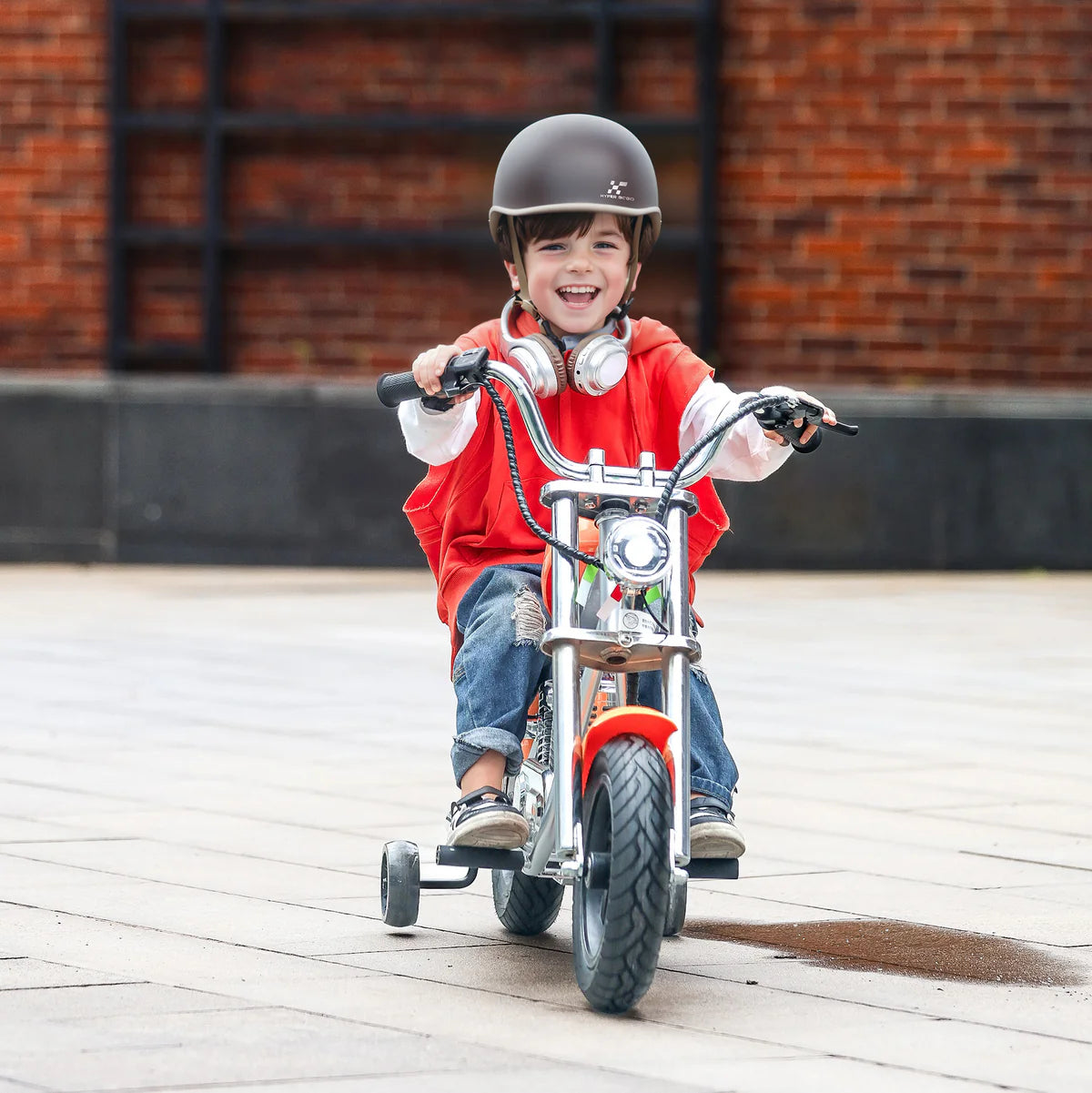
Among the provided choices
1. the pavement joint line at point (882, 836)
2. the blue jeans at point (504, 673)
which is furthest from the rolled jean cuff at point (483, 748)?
the pavement joint line at point (882, 836)

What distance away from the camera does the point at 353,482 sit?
12164 mm

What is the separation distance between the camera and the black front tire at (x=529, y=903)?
401 centimetres

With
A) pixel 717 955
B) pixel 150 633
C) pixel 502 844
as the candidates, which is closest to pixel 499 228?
pixel 502 844

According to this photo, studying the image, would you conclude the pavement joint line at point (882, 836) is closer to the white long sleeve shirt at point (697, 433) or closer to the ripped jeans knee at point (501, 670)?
the white long sleeve shirt at point (697, 433)

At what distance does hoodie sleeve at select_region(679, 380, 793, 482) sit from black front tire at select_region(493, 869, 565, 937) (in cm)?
79

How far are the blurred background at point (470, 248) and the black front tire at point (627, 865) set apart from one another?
8508mm

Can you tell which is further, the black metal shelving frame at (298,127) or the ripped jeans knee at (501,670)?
the black metal shelving frame at (298,127)

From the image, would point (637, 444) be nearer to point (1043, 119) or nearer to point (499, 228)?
point (499, 228)

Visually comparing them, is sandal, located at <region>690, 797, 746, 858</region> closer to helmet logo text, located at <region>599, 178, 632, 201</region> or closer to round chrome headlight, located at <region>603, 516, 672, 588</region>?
round chrome headlight, located at <region>603, 516, 672, 588</region>

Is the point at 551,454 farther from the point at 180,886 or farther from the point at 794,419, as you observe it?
the point at 180,886

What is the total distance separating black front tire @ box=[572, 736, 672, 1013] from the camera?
10.8 feet

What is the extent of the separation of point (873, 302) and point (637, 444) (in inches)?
330

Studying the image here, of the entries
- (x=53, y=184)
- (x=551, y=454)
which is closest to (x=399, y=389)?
(x=551, y=454)

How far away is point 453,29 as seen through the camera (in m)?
12.4
